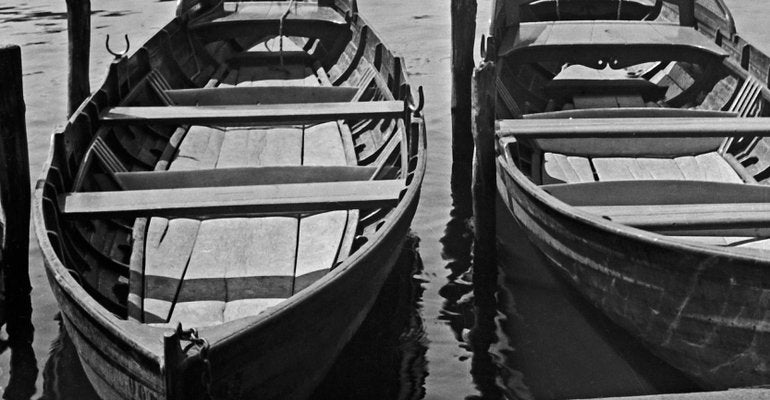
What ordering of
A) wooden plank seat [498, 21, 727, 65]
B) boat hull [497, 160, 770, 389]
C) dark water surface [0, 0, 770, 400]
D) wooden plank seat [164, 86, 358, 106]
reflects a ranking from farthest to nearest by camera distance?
wooden plank seat [498, 21, 727, 65]
wooden plank seat [164, 86, 358, 106]
dark water surface [0, 0, 770, 400]
boat hull [497, 160, 770, 389]

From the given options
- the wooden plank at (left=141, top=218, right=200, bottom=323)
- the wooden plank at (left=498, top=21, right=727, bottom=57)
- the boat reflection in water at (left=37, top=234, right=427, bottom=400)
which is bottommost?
the boat reflection in water at (left=37, top=234, right=427, bottom=400)

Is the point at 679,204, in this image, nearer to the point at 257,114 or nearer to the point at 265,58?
the point at 257,114

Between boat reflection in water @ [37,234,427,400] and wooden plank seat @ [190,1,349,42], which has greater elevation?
wooden plank seat @ [190,1,349,42]

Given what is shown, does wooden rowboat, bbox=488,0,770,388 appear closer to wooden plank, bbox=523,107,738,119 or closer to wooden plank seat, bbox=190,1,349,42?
wooden plank, bbox=523,107,738,119

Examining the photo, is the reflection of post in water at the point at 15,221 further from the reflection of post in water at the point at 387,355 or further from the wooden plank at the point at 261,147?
the reflection of post in water at the point at 387,355

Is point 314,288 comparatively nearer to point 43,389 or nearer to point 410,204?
point 410,204

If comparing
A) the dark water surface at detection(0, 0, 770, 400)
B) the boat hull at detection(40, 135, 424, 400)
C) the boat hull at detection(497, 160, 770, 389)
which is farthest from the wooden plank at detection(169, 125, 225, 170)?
the boat hull at detection(497, 160, 770, 389)

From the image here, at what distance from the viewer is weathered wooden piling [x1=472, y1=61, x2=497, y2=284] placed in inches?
376

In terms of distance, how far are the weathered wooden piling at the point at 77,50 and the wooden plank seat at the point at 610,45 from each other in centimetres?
472

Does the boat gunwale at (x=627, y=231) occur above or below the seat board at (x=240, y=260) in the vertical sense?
above

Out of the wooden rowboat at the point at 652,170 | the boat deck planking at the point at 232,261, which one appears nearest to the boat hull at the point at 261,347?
the boat deck planking at the point at 232,261

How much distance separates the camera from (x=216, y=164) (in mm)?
10461

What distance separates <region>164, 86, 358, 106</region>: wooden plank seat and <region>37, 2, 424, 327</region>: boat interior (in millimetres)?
13

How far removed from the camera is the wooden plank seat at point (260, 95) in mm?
11617
